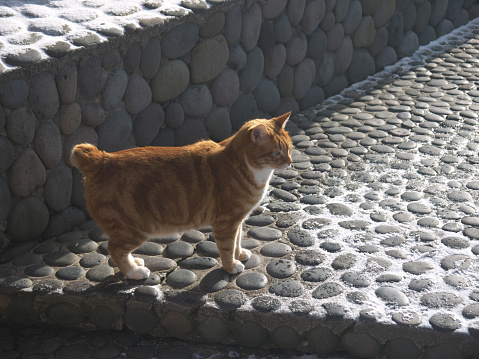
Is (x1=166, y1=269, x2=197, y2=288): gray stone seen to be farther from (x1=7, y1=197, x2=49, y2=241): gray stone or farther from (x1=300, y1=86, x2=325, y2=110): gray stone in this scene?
(x1=300, y1=86, x2=325, y2=110): gray stone

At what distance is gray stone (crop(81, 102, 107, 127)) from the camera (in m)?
4.02

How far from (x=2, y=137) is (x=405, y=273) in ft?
7.69

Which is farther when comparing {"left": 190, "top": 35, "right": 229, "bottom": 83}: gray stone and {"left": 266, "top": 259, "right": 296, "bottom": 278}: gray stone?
{"left": 190, "top": 35, "right": 229, "bottom": 83}: gray stone

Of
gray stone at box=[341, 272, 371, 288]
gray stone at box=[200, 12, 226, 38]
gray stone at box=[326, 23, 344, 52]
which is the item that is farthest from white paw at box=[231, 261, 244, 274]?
gray stone at box=[326, 23, 344, 52]

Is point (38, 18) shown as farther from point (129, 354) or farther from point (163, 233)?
point (129, 354)

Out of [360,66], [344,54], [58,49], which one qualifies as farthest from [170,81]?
[360,66]

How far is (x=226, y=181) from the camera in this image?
3.39 meters

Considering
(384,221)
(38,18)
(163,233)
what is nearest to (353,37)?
(384,221)

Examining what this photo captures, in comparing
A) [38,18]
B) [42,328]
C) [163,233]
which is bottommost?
[42,328]

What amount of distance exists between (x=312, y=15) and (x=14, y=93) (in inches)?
118

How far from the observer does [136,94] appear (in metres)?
4.30

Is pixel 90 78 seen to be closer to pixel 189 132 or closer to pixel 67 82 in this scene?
pixel 67 82

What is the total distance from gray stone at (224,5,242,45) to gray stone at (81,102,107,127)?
1263 millimetres

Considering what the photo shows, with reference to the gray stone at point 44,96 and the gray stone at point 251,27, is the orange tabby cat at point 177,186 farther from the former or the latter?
the gray stone at point 251,27
